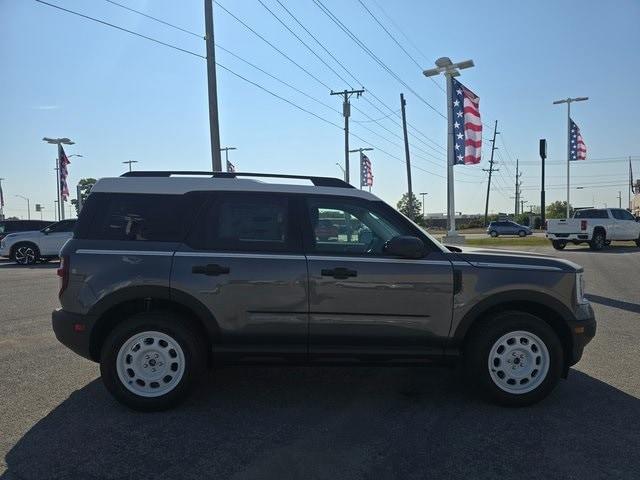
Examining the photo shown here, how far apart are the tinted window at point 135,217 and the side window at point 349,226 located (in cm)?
113

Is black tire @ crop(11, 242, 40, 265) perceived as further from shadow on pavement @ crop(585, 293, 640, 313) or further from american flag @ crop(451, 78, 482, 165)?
shadow on pavement @ crop(585, 293, 640, 313)

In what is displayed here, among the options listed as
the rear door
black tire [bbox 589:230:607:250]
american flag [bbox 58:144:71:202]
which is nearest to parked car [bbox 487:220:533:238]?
black tire [bbox 589:230:607:250]

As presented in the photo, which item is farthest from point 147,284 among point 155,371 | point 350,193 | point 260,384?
point 350,193

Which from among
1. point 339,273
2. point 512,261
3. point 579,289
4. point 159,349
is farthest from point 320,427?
point 579,289

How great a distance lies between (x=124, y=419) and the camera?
425cm

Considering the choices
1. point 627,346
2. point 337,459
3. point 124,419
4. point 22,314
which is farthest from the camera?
point 22,314

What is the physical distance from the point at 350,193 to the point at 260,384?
2.01 metres

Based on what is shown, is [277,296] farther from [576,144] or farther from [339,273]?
[576,144]

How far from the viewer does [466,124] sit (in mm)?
21688

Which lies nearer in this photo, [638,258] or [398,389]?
[398,389]

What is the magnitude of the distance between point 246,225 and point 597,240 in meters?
24.0

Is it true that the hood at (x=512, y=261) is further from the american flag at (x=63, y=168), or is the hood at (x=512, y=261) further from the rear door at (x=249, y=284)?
the american flag at (x=63, y=168)

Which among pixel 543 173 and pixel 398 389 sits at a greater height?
pixel 543 173

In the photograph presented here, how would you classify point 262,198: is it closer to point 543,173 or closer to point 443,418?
point 443,418
